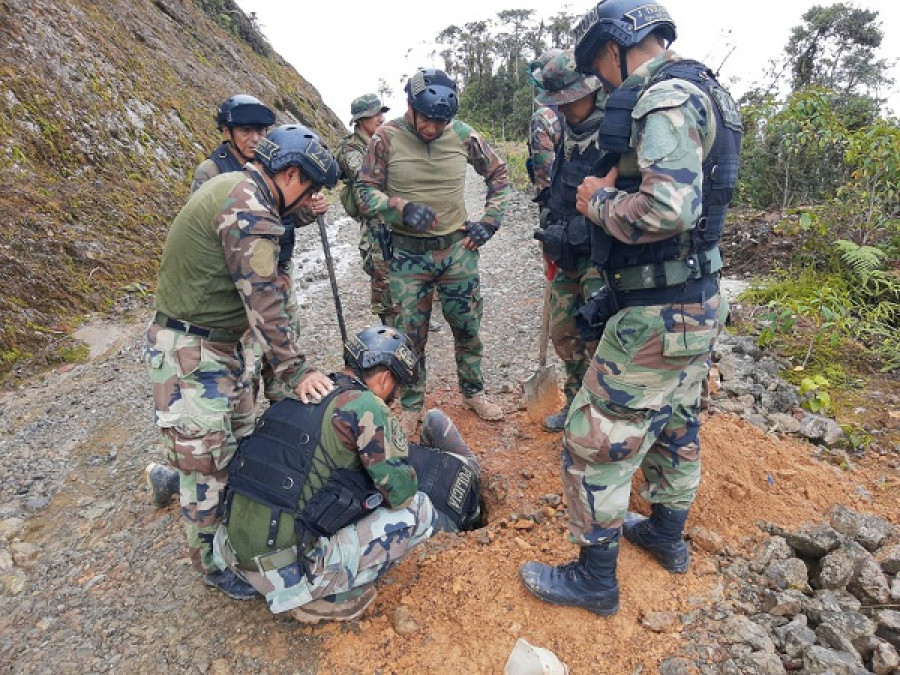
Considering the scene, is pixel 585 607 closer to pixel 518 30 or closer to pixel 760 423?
pixel 760 423

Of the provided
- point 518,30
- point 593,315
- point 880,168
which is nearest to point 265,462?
point 593,315

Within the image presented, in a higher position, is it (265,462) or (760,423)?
(265,462)

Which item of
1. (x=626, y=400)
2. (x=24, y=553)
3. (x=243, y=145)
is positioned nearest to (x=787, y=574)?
(x=626, y=400)

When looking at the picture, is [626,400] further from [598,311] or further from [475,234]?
[475,234]

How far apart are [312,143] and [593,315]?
1423 millimetres

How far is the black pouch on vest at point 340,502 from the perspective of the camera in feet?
7.58

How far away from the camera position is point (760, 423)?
3.79m

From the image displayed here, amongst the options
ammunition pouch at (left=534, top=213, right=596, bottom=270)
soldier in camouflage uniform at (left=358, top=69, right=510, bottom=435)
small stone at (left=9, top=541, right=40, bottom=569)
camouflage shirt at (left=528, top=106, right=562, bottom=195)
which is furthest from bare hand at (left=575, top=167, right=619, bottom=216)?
small stone at (left=9, top=541, right=40, bottom=569)

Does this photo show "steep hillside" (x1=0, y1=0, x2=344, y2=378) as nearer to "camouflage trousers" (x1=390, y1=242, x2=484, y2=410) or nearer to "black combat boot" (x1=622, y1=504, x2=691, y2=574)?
"camouflage trousers" (x1=390, y1=242, x2=484, y2=410)

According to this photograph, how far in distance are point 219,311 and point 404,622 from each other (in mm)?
1606

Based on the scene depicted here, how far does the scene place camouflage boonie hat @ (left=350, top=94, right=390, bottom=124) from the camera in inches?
206

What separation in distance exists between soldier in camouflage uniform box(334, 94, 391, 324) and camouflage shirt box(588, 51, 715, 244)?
3.42 meters

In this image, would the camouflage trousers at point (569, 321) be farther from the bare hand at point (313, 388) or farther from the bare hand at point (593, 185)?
the bare hand at point (313, 388)

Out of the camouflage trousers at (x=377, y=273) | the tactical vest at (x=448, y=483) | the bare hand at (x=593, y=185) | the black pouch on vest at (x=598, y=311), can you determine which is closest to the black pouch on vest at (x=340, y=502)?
the tactical vest at (x=448, y=483)
